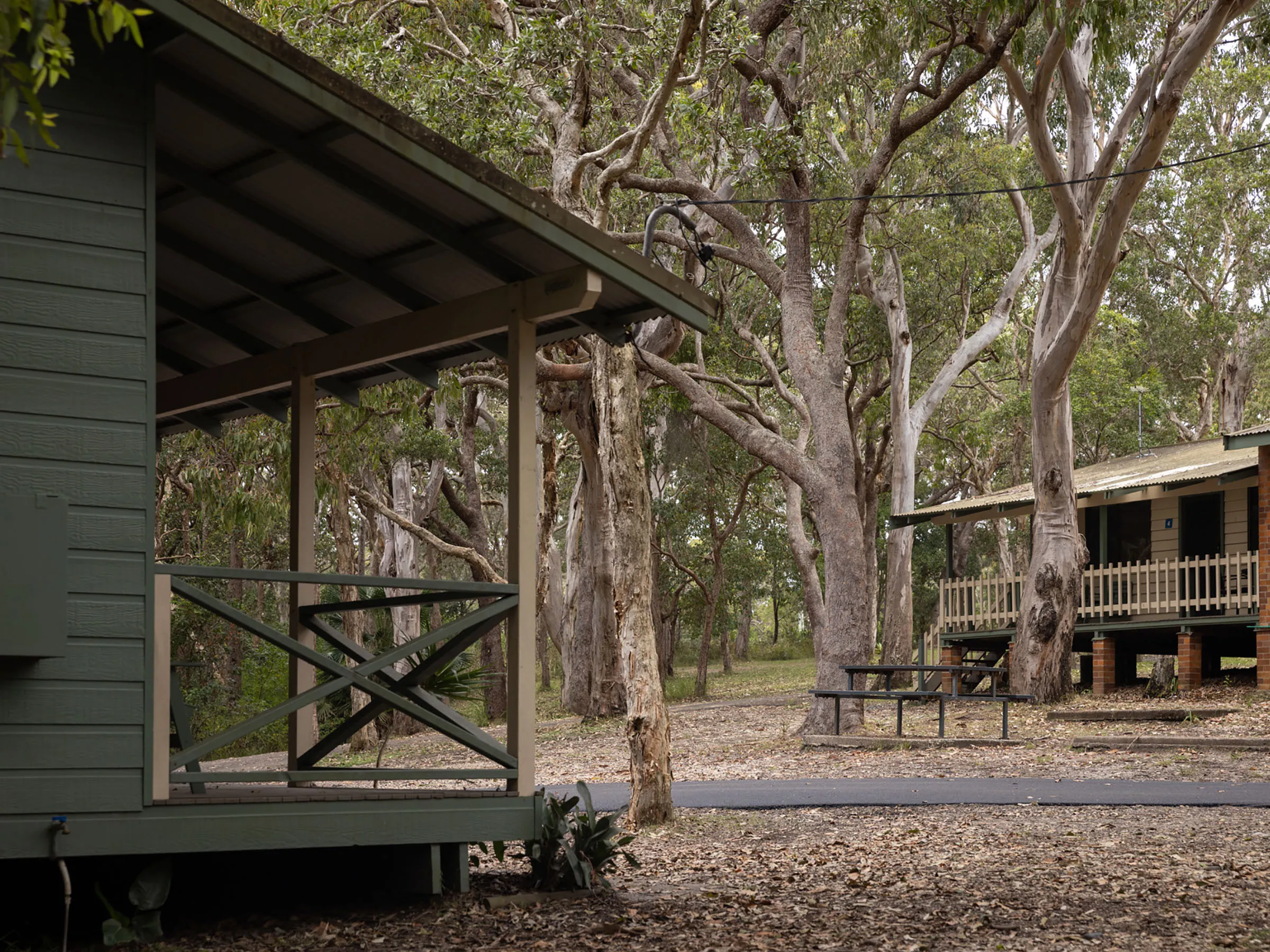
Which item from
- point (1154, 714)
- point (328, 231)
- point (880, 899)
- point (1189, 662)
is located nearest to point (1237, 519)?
point (1189, 662)

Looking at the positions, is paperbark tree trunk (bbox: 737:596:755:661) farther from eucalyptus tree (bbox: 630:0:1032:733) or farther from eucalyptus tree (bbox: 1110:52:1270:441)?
eucalyptus tree (bbox: 630:0:1032:733)

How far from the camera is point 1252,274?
37875mm

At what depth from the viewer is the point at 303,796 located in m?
6.72

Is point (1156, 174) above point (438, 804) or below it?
above

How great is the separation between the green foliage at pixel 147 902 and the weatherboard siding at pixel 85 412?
16.7 inches

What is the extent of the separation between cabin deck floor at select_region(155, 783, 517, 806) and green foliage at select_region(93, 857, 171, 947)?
0.34 meters

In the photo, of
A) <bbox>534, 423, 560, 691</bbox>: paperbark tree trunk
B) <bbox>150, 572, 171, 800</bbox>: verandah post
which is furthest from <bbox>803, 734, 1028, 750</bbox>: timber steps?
<bbox>150, 572, 171, 800</bbox>: verandah post

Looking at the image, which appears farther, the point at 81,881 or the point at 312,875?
the point at 312,875

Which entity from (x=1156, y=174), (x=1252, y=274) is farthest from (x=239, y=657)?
(x=1252, y=274)

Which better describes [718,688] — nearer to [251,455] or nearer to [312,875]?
[251,455]

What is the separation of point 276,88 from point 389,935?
4130mm

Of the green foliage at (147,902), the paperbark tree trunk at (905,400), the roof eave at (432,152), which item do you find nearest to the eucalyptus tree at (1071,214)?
the paperbark tree trunk at (905,400)

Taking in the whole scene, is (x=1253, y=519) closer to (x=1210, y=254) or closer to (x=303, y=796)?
(x=1210, y=254)

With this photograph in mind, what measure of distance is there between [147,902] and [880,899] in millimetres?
3971
